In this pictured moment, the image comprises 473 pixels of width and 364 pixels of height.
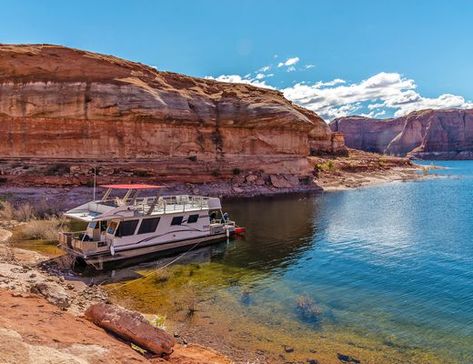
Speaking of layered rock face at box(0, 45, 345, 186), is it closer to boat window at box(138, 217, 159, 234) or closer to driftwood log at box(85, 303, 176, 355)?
boat window at box(138, 217, 159, 234)

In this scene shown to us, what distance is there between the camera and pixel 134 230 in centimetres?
2292

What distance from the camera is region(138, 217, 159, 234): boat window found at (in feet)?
76.4

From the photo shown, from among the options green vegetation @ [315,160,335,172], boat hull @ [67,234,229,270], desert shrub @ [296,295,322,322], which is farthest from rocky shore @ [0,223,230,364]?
green vegetation @ [315,160,335,172]

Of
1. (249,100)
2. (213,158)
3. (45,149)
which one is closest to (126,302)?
(45,149)

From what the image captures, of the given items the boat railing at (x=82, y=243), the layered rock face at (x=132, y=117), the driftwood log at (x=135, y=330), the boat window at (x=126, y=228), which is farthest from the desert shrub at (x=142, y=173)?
the driftwood log at (x=135, y=330)

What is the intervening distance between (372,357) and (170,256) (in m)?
14.4

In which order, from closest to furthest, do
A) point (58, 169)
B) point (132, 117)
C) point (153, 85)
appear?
point (58, 169) < point (132, 117) < point (153, 85)

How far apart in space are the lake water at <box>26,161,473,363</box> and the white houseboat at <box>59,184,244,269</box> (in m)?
1.65

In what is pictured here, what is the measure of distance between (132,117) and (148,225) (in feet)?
89.7

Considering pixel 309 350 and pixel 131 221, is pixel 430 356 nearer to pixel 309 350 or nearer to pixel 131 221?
pixel 309 350

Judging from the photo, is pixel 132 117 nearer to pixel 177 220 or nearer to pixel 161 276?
pixel 177 220

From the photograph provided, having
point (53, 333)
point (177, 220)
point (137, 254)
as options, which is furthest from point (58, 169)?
point (53, 333)

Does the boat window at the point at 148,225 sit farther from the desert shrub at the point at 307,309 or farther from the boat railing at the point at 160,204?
the desert shrub at the point at 307,309

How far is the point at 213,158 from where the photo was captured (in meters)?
54.4
